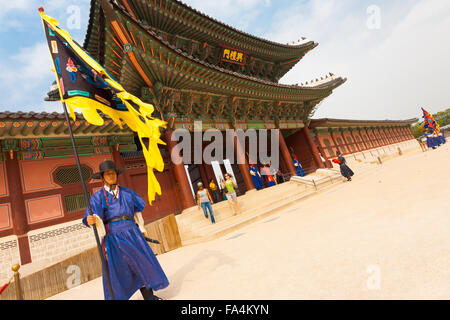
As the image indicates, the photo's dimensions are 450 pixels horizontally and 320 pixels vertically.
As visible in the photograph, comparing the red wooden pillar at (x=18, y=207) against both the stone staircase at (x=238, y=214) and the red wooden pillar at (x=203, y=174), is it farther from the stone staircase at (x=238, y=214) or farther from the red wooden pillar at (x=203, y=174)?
the red wooden pillar at (x=203, y=174)

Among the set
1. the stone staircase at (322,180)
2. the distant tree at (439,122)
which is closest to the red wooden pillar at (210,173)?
the stone staircase at (322,180)

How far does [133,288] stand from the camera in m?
2.44

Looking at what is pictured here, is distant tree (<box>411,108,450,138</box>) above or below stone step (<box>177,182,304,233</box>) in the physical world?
above

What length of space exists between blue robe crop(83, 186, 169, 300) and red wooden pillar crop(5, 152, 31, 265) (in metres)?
5.02

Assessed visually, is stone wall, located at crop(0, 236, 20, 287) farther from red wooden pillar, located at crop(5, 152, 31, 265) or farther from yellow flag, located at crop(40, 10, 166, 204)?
yellow flag, located at crop(40, 10, 166, 204)

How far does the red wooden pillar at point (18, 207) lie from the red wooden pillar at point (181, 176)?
4419mm

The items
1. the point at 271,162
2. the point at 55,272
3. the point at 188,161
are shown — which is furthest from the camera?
the point at 271,162

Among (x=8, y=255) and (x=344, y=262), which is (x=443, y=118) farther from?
(x=8, y=255)

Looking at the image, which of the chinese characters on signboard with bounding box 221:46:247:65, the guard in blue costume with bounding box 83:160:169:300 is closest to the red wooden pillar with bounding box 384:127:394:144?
the chinese characters on signboard with bounding box 221:46:247:65

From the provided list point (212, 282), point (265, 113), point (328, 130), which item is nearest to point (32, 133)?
point (212, 282)

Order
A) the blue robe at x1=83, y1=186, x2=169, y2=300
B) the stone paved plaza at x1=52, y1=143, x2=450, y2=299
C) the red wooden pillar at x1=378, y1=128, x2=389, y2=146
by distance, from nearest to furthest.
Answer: the stone paved plaza at x1=52, y1=143, x2=450, y2=299
the blue robe at x1=83, y1=186, x2=169, y2=300
the red wooden pillar at x1=378, y1=128, x2=389, y2=146

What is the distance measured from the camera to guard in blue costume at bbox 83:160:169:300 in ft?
7.78
